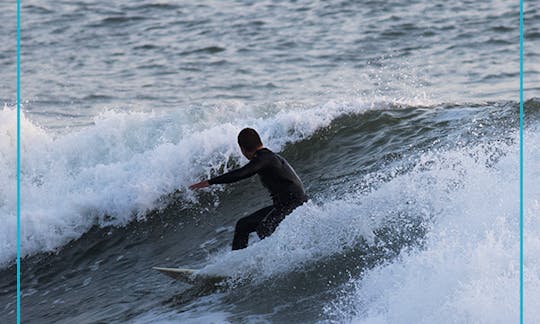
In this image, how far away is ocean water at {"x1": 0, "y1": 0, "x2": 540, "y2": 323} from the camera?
24.1 ft

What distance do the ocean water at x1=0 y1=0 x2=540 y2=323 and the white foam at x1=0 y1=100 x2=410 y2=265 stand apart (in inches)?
1.0

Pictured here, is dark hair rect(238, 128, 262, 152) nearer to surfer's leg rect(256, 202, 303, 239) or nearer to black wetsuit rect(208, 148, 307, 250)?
black wetsuit rect(208, 148, 307, 250)

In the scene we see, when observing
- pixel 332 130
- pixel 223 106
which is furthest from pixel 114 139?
pixel 332 130

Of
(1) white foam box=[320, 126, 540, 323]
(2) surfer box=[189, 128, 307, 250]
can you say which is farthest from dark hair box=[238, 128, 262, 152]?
(1) white foam box=[320, 126, 540, 323]

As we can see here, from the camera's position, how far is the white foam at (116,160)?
A: 10688 millimetres

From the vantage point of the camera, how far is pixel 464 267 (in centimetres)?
661

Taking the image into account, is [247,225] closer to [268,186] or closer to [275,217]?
[275,217]

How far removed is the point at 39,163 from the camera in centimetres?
1230

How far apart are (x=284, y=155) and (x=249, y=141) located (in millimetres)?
3565

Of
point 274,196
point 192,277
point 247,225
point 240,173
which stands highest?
point 240,173

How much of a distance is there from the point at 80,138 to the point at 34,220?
1.94 meters

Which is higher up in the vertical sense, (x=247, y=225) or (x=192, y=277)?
(x=247, y=225)

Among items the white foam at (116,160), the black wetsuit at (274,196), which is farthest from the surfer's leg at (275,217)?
the white foam at (116,160)

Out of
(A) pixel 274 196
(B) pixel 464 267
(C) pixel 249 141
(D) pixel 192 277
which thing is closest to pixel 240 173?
(C) pixel 249 141
